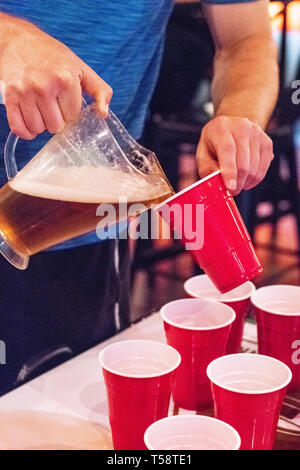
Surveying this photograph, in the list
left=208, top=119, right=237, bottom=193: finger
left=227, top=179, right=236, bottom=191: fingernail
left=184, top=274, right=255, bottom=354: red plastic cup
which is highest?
left=208, top=119, right=237, bottom=193: finger

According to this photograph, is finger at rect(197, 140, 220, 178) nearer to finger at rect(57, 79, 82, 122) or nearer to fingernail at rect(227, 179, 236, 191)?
fingernail at rect(227, 179, 236, 191)

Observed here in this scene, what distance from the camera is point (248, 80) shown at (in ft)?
4.42

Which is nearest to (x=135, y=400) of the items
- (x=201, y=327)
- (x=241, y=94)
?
(x=201, y=327)

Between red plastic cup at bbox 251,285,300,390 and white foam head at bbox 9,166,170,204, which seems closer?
white foam head at bbox 9,166,170,204

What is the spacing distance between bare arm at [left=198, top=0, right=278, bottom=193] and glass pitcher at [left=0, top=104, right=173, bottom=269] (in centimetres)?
14

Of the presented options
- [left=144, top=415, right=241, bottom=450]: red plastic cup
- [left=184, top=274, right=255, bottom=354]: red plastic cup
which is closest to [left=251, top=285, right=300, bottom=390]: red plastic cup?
[left=184, top=274, right=255, bottom=354]: red plastic cup

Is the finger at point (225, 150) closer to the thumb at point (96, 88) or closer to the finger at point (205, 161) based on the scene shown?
the finger at point (205, 161)

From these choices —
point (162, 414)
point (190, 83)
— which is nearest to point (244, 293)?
point (162, 414)

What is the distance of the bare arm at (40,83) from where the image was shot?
79cm

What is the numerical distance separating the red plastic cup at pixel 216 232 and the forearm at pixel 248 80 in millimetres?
359

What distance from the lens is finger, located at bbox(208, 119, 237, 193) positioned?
964 millimetres

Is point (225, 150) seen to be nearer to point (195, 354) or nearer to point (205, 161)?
point (205, 161)

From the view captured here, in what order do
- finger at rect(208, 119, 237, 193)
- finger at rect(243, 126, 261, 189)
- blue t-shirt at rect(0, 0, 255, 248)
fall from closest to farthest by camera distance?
1. finger at rect(208, 119, 237, 193)
2. finger at rect(243, 126, 261, 189)
3. blue t-shirt at rect(0, 0, 255, 248)

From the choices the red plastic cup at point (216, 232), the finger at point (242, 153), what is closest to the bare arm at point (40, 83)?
the red plastic cup at point (216, 232)
